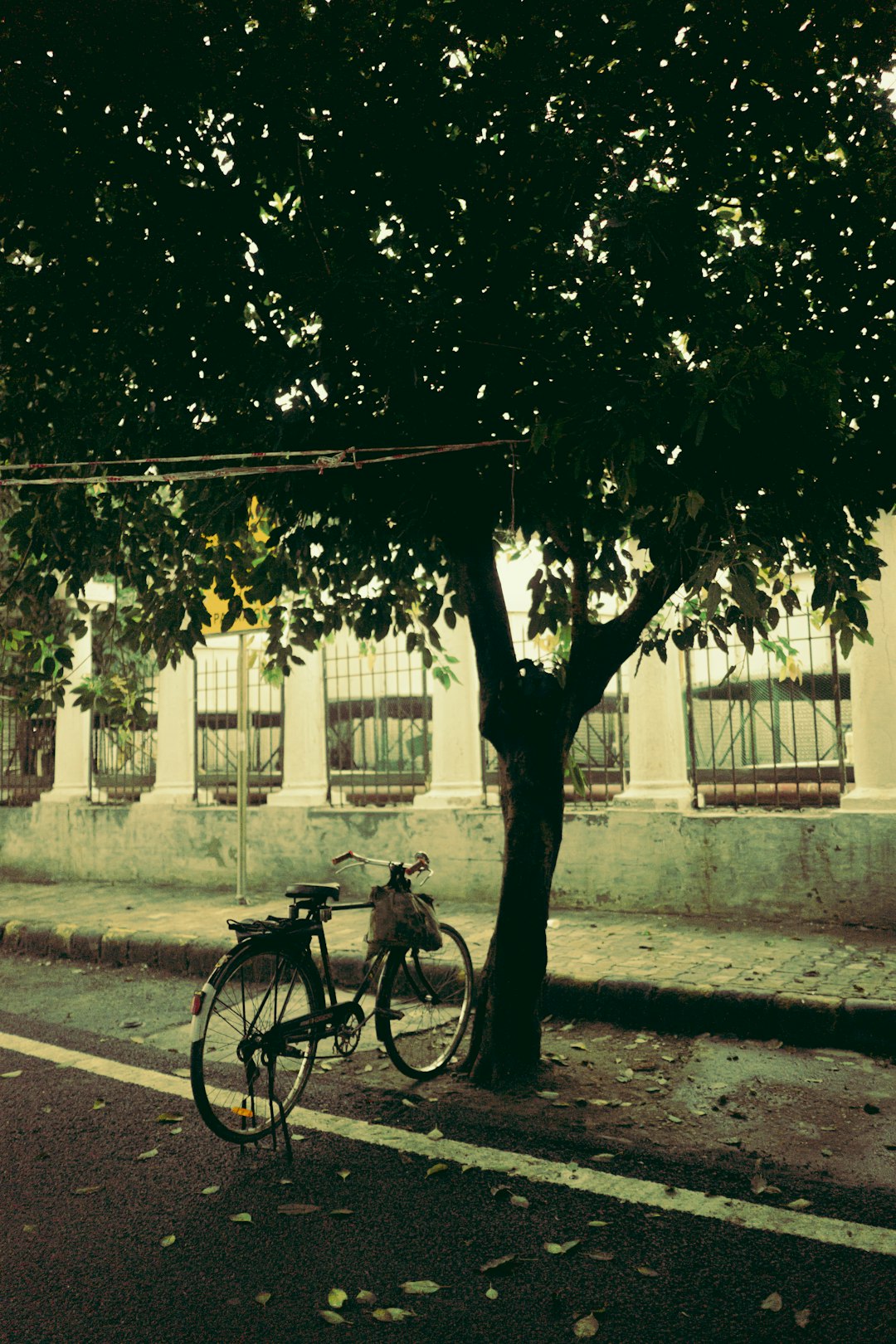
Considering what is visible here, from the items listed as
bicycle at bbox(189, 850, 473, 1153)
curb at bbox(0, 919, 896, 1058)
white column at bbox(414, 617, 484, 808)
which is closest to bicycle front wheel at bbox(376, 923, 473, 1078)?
bicycle at bbox(189, 850, 473, 1153)

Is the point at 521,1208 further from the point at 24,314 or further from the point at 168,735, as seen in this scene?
the point at 168,735

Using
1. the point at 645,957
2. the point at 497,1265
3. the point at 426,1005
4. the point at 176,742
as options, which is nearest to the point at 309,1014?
the point at 426,1005

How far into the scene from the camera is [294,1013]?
182 inches

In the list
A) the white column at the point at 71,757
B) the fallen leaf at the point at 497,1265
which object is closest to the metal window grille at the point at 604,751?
the fallen leaf at the point at 497,1265

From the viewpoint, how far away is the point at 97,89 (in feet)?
15.2

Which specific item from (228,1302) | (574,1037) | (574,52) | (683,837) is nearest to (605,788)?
(683,837)

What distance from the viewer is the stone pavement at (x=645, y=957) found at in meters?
5.82

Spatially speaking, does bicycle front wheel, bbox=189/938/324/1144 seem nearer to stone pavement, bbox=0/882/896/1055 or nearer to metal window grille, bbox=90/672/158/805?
stone pavement, bbox=0/882/896/1055

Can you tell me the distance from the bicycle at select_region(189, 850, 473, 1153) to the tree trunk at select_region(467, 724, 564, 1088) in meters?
0.32

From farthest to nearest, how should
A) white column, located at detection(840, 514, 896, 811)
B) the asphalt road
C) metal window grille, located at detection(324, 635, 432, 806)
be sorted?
1. metal window grille, located at detection(324, 635, 432, 806)
2. white column, located at detection(840, 514, 896, 811)
3. the asphalt road

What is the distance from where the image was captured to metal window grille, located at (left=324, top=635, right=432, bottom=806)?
1102cm

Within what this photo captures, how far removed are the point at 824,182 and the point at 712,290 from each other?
0.76 metres

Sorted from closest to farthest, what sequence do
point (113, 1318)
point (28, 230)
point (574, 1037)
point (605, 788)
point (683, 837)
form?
point (113, 1318) < point (28, 230) < point (574, 1037) < point (683, 837) < point (605, 788)

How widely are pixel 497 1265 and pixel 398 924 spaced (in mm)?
2010
